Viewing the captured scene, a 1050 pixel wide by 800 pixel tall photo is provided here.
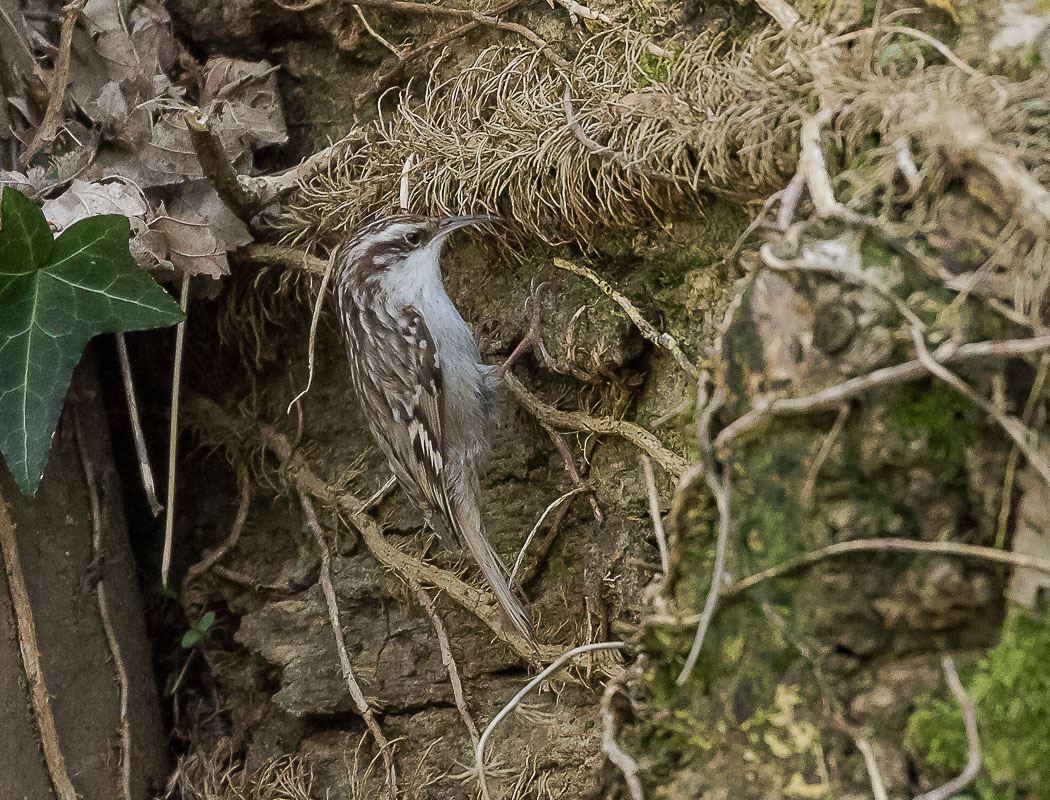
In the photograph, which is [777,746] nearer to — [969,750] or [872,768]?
[872,768]

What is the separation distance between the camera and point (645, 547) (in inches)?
89.4

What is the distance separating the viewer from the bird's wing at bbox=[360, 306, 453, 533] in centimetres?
260

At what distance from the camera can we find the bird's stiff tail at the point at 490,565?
2.36 meters

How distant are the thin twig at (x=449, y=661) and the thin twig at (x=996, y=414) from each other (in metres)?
1.59

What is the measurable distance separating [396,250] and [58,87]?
3.27 feet

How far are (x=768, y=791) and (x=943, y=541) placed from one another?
1.36ft

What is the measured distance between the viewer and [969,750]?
48.4 inches

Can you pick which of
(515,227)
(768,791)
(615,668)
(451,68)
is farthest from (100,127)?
(768,791)

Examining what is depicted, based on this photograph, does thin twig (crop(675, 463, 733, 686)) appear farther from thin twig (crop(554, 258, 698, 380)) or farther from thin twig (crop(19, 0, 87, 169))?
thin twig (crop(19, 0, 87, 169))

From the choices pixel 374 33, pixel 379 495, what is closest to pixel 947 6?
pixel 374 33

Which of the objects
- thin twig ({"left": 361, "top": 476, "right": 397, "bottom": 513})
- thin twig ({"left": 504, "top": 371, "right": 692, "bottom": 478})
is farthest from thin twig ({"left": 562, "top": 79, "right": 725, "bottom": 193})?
thin twig ({"left": 361, "top": 476, "right": 397, "bottom": 513})

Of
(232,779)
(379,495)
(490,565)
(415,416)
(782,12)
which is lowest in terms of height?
(232,779)

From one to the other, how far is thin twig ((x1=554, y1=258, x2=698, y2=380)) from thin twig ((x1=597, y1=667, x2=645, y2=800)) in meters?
0.75

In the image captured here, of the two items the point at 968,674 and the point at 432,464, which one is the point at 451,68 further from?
the point at 968,674
